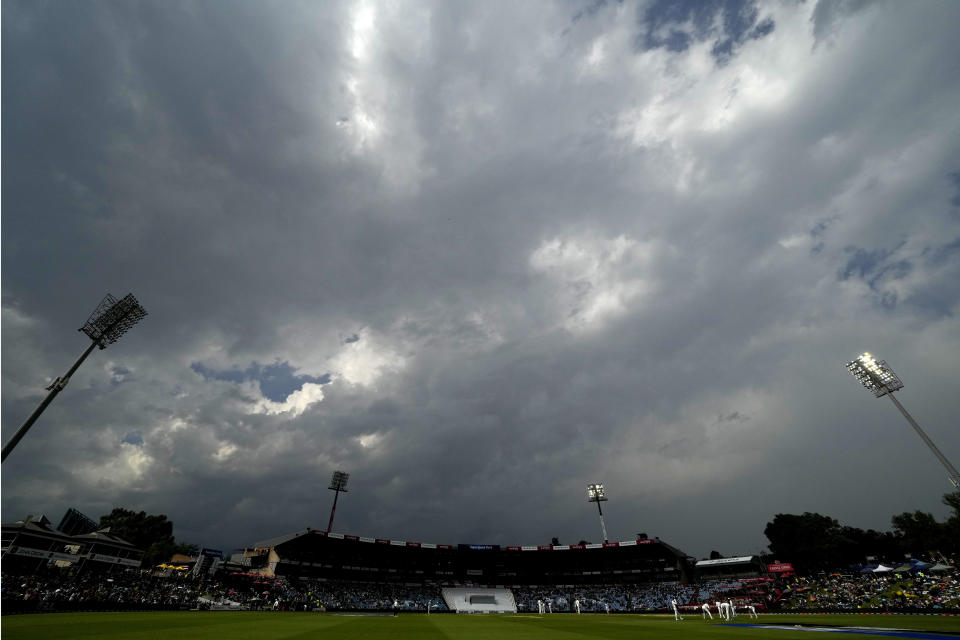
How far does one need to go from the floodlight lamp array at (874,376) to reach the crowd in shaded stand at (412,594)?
792 inches

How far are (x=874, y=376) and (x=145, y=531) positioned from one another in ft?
489

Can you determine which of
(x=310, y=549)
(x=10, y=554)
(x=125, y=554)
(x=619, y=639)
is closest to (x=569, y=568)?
(x=310, y=549)

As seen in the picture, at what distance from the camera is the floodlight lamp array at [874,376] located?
42.8m

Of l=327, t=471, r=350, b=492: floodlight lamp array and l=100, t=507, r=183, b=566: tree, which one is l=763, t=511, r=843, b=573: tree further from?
l=100, t=507, r=183, b=566: tree

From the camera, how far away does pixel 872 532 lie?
10725 cm

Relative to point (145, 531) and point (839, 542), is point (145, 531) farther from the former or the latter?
point (839, 542)

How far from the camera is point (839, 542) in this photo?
94.5m

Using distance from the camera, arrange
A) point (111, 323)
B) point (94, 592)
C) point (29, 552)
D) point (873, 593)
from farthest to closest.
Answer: point (873, 593), point (29, 552), point (94, 592), point (111, 323)

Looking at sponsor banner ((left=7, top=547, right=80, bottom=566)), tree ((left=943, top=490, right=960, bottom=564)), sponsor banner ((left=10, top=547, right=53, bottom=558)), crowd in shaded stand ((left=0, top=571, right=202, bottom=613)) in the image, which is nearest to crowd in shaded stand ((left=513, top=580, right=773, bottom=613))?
tree ((left=943, top=490, right=960, bottom=564))

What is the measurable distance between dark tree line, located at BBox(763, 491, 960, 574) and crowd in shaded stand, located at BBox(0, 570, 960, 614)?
40.1 meters

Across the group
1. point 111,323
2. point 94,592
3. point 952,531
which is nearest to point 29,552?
point 94,592

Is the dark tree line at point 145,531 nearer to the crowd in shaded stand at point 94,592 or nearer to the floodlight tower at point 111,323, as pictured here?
A: the crowd in shaded stand at point 94,592

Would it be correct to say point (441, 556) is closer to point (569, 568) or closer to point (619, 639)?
point (569, 568)

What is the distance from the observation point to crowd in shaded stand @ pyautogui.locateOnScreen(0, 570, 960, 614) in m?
38.6
